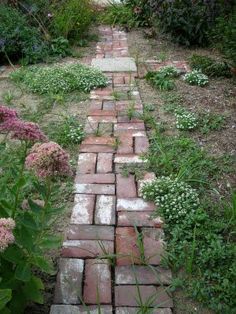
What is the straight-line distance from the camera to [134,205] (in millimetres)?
2791

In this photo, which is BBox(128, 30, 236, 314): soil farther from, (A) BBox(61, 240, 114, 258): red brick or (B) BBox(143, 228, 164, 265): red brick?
(A) BBox(61, 240, 114, 258): red brick

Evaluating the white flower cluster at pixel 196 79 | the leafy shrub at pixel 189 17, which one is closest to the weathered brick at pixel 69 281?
the white flower cluster at pixel 196 79

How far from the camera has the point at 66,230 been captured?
2.56 metres

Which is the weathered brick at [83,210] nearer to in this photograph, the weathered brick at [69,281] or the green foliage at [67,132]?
the weathered brick at [69,281]

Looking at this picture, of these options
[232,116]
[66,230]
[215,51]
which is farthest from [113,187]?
[215,51]

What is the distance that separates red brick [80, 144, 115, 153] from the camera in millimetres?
3430

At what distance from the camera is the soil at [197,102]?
9.95 feet

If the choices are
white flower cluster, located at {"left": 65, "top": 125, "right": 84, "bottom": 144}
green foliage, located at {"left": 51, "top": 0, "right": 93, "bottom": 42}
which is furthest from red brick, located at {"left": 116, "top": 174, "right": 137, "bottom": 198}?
green foliage, located at {"left": 51, "top": 0, "right": 93, "bottom": 42}

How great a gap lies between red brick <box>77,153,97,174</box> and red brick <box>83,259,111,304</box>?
96cm

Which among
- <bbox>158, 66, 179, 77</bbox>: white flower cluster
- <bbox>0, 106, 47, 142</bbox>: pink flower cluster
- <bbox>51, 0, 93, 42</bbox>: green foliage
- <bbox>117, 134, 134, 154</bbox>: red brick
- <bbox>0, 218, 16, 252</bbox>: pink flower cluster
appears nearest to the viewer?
<bbox>0, 218, 16, 252</bbox>: pink flower cluster

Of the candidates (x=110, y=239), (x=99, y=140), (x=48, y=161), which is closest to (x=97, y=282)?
(x=110, y=239)

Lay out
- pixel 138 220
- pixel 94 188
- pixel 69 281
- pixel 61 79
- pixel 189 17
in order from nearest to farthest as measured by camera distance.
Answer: pixel 69 281, pixel 138 220, pixel 94 188, pixel 61 79, pixel 189 17

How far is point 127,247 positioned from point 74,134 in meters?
1.38

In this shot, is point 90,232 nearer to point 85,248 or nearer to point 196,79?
point 85,248
